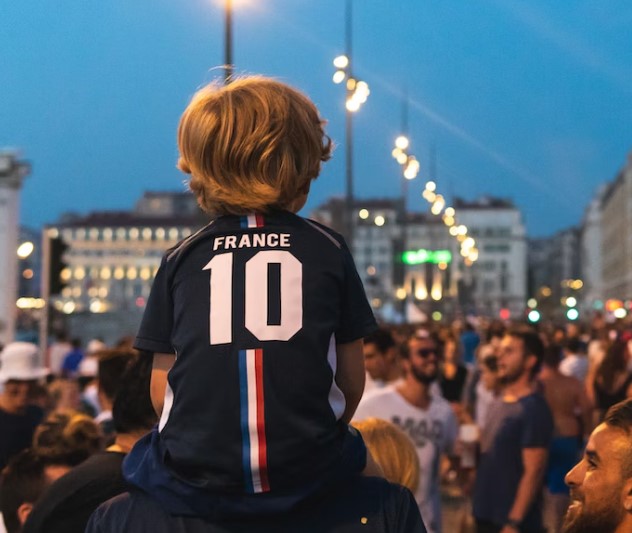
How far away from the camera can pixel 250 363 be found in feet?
8.77

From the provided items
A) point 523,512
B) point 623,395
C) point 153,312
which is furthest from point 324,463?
point 623,395

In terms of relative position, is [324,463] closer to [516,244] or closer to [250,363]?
[250,363]

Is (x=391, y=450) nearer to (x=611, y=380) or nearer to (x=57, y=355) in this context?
(x=611, y=380)

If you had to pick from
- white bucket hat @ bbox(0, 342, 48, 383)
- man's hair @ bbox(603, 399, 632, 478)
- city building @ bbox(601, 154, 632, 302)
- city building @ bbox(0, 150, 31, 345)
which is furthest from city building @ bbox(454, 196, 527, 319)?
man's hair @ bbox(603, 399, 632, 478)

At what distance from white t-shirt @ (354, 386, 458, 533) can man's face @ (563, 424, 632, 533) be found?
423 centimetres

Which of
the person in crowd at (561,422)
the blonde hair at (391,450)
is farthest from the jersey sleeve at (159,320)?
the person in crowd at (561,422)

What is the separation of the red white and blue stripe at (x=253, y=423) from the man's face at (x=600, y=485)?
830 mm

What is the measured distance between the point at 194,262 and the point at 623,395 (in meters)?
11.0

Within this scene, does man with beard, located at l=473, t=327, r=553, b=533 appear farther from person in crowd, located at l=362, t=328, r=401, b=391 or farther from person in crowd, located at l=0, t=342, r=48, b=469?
person in crowd, located at l=0, t=342, r=48, b=469

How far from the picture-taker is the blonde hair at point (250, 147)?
280cm

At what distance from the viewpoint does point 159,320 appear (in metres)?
2.84

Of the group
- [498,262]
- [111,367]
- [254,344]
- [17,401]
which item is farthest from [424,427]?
[498,262]

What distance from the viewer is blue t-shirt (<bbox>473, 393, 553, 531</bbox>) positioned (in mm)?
8242

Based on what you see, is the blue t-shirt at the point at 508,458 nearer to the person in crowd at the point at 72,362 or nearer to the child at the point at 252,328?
the child at the point at 252,328
